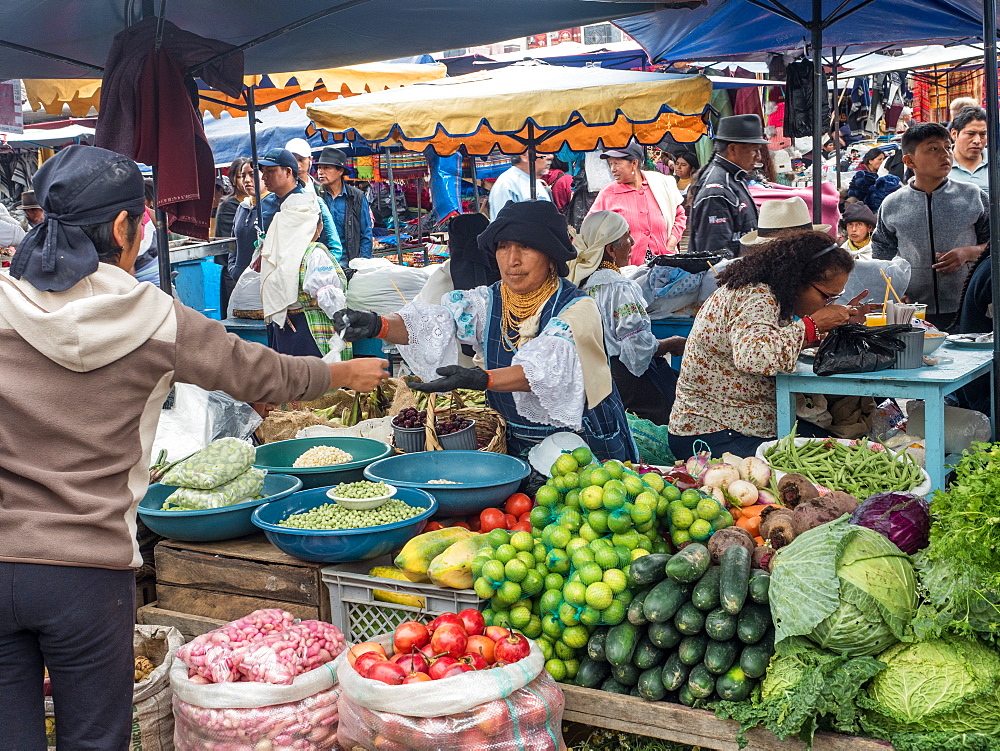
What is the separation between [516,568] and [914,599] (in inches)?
44.3

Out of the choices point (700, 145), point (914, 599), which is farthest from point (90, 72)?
point (700, 145)

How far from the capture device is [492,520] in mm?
3414

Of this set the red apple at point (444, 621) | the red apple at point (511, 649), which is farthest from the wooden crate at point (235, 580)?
the red apple at point (511, 649)

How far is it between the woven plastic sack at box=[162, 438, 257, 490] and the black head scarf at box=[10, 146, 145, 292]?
136 centimetres

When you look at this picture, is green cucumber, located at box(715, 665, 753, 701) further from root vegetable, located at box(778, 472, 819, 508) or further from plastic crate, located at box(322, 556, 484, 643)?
root vegetable, located at box(778, 472, 819, 508)

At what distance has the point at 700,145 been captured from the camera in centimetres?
1298

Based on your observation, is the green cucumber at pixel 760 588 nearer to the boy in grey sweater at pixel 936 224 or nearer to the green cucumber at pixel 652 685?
the green cucumber at pixel 652 685

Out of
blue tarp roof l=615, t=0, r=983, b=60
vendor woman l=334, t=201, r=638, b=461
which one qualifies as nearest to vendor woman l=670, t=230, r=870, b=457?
vendor woman l=334, t=201, r=638, b=461

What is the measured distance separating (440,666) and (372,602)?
2.09ft

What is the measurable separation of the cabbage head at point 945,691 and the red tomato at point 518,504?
1444 mm

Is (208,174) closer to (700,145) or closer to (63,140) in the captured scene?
(700,145)

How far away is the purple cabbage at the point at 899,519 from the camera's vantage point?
9.08 feet

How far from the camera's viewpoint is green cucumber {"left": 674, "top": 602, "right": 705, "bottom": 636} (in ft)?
8.70

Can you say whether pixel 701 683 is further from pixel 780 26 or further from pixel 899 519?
pixel 780 26
